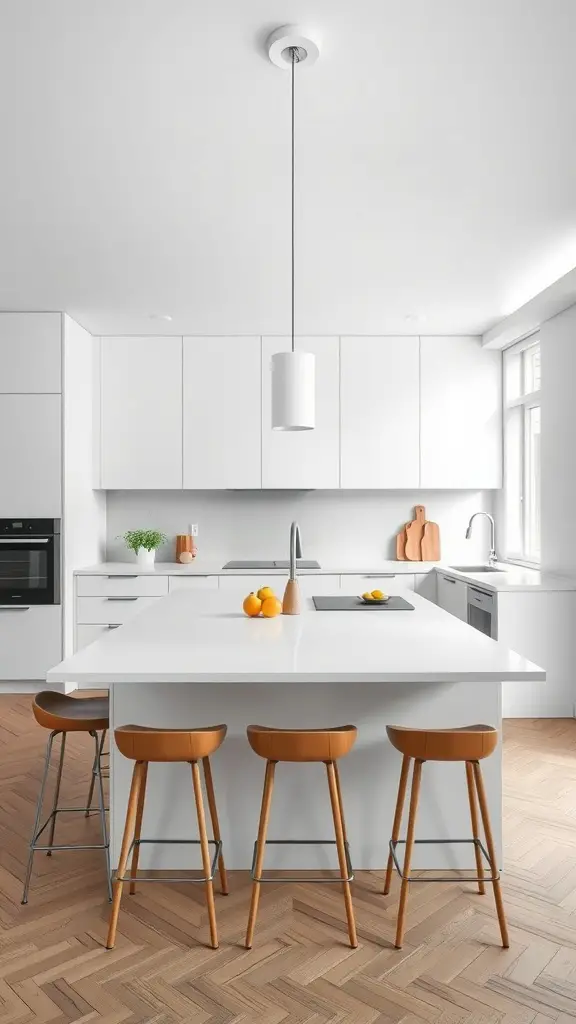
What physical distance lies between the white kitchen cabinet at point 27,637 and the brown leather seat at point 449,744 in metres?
3.59

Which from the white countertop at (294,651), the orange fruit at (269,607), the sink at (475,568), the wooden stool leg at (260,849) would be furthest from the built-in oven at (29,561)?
the wooden stool leg at (260,849)

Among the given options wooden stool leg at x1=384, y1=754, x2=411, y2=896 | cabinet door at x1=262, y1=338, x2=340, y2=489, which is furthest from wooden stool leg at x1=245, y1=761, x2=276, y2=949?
cabinet door at x1=262, y1=338, x2=340, y2=489

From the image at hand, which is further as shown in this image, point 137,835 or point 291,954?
point 137,835

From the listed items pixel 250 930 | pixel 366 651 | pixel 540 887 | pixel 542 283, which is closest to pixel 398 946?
pixel 250 930

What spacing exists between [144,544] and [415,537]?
2206 mm

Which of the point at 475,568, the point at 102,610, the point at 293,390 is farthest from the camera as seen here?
the point at 475,568

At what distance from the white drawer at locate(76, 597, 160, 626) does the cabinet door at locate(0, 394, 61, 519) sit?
2.32 ft

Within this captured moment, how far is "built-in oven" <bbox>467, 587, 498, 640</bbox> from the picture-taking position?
4.54m

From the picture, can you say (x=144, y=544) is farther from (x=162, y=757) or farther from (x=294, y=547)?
(x=162, y=757)

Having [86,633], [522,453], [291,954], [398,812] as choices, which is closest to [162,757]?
[291,954]

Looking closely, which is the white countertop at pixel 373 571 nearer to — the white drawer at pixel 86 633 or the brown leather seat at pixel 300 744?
the white drawer at pixel 86 633

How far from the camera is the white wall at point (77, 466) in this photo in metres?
5.27

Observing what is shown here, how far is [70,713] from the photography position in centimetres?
279

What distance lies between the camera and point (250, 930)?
2.22 m
